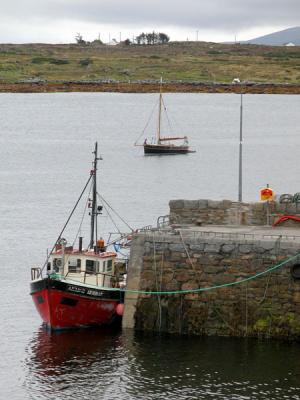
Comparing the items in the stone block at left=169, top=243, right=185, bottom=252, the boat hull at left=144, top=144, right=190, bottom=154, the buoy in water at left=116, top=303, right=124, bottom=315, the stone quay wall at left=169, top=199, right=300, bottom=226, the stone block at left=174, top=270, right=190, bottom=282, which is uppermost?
the boat hull at left=144, top=144, right=190, bottom=154

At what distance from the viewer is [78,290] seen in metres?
36.8

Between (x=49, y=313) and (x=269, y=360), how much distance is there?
7.32 meters

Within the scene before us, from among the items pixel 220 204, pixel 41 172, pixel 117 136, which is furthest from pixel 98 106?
pixel 220 204

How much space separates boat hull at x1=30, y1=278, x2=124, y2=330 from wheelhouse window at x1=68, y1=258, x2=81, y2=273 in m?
1.05

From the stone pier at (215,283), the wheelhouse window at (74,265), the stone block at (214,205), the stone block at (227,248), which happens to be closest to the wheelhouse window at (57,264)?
the wheelhouse window at (74,265)

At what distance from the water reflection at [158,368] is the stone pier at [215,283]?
20.3 inches

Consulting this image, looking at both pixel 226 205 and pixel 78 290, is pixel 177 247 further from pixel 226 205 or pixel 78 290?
pixel 226 205

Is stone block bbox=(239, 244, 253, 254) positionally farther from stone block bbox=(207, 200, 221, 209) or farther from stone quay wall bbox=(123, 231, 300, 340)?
stone block bbox=(207, 200, 221, 209)

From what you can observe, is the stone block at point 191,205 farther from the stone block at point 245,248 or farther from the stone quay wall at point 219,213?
the stone block at point 245,248

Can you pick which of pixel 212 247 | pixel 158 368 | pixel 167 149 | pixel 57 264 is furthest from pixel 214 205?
pixel 167 149

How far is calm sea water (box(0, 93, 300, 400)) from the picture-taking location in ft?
106

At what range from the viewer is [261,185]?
283 ft

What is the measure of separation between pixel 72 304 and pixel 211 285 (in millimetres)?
4513

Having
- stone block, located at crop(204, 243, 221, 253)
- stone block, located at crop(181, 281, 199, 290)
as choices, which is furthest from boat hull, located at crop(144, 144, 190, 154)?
stone block, located at crop(204, 243, 221, 253)
